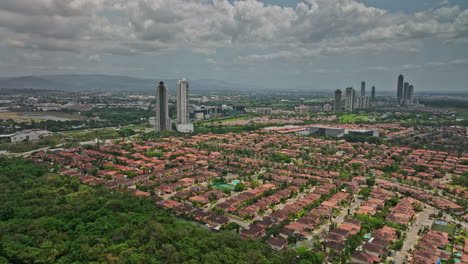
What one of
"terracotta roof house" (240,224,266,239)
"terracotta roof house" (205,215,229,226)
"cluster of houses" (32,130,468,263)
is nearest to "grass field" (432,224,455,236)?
"cluster of houses" (32,130,468,263)

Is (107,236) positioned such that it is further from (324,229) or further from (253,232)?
(324,229)

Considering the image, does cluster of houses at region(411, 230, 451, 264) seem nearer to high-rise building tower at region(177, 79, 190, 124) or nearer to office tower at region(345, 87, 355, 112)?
high-rise building tower at region(177, 79, 190, 124)

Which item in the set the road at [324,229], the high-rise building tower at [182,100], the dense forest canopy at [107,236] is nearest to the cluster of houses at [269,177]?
the road at [324,229]

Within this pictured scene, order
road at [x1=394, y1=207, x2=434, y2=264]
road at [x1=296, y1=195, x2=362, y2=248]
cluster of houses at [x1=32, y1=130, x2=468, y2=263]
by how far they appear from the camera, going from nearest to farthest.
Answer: road at [x1=394, y1=207, x2=434, y2=264], road at [x1=296, y1=195, x2=362, y2=248], cluster of houses at [x1=32, y1=130, x2=468, y2=263]

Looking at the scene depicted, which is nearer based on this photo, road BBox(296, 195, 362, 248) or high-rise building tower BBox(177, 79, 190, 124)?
road BBox(296, 195, 362, 248)

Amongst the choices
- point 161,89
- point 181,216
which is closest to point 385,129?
point 161,89

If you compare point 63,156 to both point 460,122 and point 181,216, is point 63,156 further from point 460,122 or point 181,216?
point 460,122
